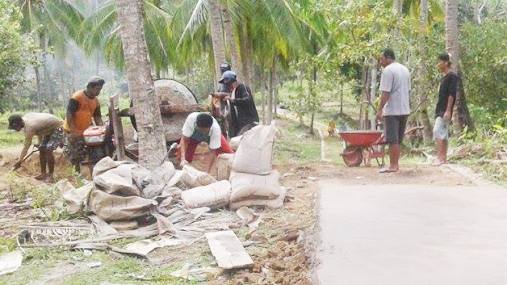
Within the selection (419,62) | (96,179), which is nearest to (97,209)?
(96,179)

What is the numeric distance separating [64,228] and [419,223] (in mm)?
3088

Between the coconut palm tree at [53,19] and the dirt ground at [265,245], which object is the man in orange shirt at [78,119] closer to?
the dirt ground at [265,245]

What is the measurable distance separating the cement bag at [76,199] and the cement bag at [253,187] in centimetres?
142

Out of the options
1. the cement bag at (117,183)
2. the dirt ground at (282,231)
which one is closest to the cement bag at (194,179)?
the cement bag at (117,183)

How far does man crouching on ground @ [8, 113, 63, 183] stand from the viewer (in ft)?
A: 29.8

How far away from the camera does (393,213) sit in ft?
16.4

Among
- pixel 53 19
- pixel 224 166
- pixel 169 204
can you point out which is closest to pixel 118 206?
pixel 169 204

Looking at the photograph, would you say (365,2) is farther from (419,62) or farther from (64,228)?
(64,228)

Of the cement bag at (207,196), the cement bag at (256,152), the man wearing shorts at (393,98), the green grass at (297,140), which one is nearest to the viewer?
the cement bag at (207,196)

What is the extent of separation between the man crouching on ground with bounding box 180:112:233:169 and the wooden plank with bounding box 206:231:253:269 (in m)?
2.50

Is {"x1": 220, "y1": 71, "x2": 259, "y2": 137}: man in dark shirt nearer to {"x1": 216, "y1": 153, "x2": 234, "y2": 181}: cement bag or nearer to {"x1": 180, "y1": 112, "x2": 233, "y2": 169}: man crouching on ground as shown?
{"x1": 180, "y1": 112, "x2": 233, "y2": 169}: man crouching on ground

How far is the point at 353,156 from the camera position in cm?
866

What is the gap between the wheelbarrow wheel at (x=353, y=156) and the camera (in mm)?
8633

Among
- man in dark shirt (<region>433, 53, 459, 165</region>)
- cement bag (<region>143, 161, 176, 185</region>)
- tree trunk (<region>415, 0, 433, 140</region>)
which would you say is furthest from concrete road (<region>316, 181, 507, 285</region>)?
tree trunk (<region>415, 0, 433, 140</region>)
